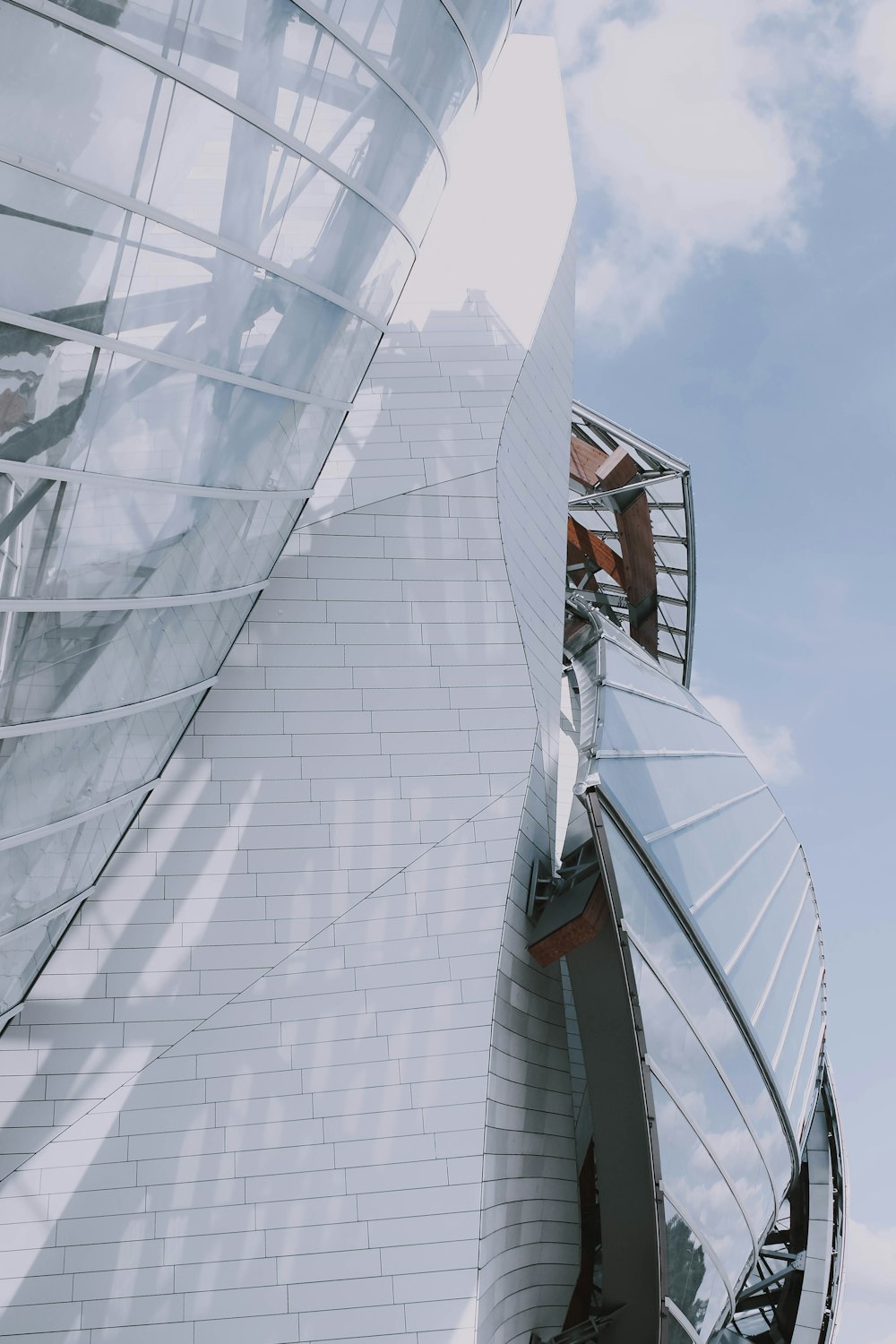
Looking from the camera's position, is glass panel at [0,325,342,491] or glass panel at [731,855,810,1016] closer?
glass panel at [0,325,342,491]

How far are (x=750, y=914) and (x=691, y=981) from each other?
3.35 m

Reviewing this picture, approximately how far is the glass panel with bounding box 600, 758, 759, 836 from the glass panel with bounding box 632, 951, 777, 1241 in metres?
2.03

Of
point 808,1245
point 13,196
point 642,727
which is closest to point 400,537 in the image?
point 642,727

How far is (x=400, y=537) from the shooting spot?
1336 cm

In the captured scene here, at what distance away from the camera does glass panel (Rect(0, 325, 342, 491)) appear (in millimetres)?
6645

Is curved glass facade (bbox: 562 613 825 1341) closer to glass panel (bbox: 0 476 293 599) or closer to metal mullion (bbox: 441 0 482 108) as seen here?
glass panel (bbox: 0 476 293 599)

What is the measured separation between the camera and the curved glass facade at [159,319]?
253 inches

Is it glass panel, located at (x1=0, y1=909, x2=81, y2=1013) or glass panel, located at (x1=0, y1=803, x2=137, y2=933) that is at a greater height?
glass panel, located at (x1=0, y1=803, x2=137, y2=933)

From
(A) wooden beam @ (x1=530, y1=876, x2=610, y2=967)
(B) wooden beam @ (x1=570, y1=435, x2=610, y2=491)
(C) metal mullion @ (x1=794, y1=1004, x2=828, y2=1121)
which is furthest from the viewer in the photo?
(B) wooden beam @ (x1=570, y1=435, x2=610, y2=491)

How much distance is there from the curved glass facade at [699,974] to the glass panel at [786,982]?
0.16 ft

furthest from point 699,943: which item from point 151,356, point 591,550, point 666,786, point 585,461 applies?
point 591,550

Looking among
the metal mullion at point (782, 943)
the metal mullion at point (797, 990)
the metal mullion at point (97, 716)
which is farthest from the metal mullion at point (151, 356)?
the metal mullion at point (797, 990)

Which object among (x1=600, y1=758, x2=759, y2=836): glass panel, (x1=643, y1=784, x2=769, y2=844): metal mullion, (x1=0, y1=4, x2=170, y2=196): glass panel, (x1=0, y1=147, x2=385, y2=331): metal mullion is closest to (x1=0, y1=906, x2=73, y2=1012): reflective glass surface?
(x1=0, y1=147, x2=385, y2=331): metal mullion

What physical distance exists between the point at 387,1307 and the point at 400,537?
816 cm
